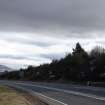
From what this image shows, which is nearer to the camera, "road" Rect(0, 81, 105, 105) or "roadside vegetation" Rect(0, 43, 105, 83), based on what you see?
"road" Rect(0, 81, 105, 105)

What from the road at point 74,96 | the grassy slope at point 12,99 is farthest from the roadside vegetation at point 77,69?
the grassy slope at point 12,99

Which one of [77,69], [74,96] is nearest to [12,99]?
[74,96]

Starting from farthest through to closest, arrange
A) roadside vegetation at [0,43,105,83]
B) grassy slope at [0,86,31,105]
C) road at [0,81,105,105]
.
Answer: roadside vegetation at [0,43,105,83]
grassy slope at [0,86,31,105]
road at [0,81,105,105]

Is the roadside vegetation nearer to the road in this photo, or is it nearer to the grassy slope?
the road

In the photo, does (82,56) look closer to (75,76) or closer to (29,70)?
(75,76)

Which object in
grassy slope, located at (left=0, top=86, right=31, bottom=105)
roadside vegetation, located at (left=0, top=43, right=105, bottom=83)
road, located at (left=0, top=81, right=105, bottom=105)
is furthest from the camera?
roadside vegetation, located at (left=0, top=43, right=105, bottom=83)

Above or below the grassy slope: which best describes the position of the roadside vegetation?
above

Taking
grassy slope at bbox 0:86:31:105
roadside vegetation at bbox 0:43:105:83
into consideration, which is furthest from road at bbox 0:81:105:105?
roadside vegetation at bbox 0:43:105:83

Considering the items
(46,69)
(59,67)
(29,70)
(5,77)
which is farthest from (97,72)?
(5,77)

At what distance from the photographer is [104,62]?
7338 centimetres

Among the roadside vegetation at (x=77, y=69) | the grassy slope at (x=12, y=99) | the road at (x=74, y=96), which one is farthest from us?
the roadside vegetation at (x=77, y=69)

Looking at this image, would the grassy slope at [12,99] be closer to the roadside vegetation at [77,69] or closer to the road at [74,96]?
the road at [74,96]

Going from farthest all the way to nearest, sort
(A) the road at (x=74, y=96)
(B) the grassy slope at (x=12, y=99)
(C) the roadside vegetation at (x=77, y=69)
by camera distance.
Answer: (C) the roadside vegetation at (x=77, y=69), (B) the grassy slope at (x=12, y=99), (A) the road at (x=74, y=96)

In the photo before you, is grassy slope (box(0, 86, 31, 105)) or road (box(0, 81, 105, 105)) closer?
road (box(0, 81, 105, 105))
